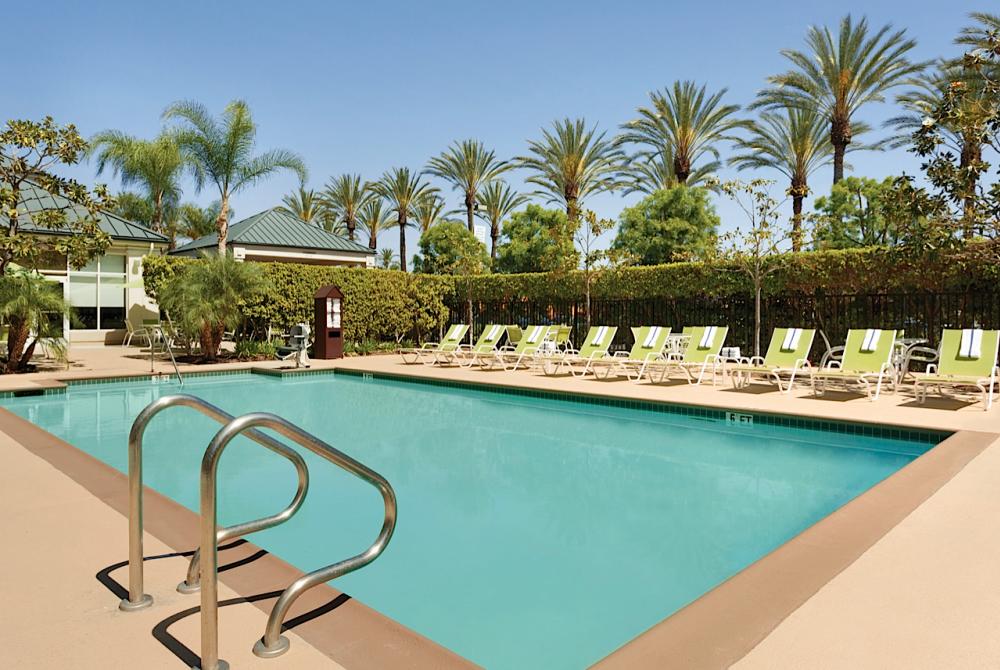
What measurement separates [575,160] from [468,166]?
713 cm

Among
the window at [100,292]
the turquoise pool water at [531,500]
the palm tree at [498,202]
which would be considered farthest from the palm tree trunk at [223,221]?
the palm tree at [498,202]

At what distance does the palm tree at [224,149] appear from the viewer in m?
20.8

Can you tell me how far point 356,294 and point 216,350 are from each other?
4288mm

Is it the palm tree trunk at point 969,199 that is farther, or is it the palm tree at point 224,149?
the palm tree at point 224,149

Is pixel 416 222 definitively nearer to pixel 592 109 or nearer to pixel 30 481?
pixel 592 109

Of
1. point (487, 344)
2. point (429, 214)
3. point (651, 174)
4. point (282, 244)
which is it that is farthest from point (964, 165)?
point (429, 214)

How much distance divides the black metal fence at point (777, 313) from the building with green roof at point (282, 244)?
999 cm

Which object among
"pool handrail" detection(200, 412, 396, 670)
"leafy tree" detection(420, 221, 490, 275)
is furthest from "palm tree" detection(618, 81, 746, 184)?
"pool handrail" detection(200, 412, 396, 670)

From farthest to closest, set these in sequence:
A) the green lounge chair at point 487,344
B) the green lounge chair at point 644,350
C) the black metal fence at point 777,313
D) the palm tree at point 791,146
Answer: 1. the palm tree at point 791,146
2. the green lounge chair at point 487,344
3. the black metal fence at point 777,313
4. the green lounge chair at point 644,350

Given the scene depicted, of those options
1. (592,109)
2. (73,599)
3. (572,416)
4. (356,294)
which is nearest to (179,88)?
(356,294)

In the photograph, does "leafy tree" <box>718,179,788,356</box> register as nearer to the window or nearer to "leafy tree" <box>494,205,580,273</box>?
"leafy tree" <box>494,205,580,273</box>

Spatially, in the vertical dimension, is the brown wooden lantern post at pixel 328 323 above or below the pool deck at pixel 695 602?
above

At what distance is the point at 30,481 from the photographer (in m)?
4.98

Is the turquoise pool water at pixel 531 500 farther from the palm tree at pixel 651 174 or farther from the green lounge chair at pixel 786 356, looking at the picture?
the palm tree at pixel 651 174
